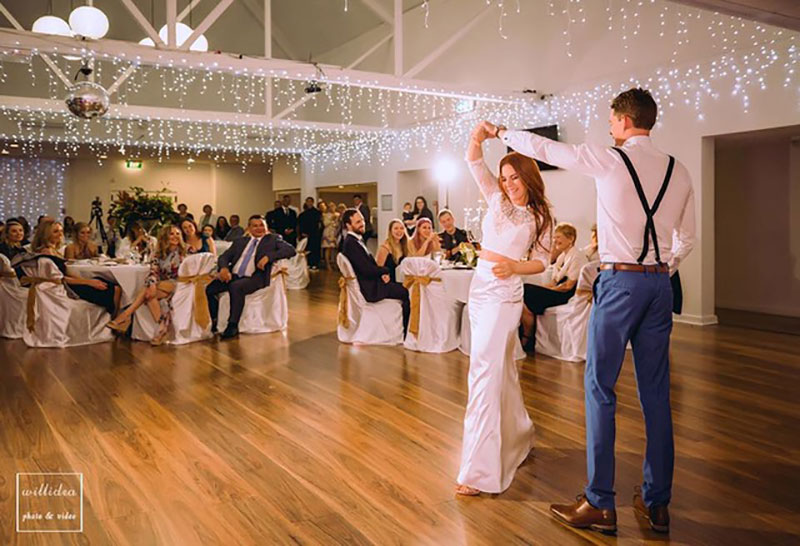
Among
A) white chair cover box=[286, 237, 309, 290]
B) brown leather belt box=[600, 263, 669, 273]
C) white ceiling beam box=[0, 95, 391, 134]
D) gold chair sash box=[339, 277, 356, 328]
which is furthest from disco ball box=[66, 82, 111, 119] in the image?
white chair cover box=[286, 237, 309, 290]

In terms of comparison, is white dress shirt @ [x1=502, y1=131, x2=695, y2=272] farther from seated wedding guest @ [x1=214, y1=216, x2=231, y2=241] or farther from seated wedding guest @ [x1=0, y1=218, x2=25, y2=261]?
seated wedding guest @ [x1=214, y1=216, x2=231, y2=241]

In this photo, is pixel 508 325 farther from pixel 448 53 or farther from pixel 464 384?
pixel 448 53

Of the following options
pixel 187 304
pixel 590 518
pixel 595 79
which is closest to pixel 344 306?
pixel 187 304

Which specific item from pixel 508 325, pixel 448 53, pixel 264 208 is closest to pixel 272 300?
pixel 508 325

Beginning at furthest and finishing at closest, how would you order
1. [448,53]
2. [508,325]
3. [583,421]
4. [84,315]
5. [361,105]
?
[361,105] → [448,53] → [84,315] → [583,421] → [508,325]

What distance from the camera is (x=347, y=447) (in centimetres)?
369

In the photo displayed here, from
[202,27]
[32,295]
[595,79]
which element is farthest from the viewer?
[595,79]

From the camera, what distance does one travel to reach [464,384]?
509 cm

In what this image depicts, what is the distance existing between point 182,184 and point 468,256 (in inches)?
596

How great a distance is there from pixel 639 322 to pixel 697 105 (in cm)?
639

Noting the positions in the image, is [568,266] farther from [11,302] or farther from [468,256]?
[11,302]

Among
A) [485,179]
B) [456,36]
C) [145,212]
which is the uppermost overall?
[456,36]

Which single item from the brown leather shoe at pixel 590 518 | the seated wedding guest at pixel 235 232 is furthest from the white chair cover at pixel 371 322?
the brown leather shoe at pixel 590 518

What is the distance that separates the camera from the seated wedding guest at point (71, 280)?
6.73 meters
